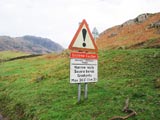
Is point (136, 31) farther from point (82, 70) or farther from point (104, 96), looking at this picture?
point (82, 70)

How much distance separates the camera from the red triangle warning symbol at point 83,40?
45.8 ft

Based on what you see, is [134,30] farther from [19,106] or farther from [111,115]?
[111,115]

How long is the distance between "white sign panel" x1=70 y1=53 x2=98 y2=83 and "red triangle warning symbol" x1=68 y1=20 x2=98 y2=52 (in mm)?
457

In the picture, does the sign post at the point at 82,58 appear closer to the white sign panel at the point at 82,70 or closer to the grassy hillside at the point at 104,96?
the white sign panel at the point at 82,70

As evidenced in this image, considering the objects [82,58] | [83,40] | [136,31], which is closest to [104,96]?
[82,58]

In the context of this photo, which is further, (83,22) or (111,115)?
(83,22)

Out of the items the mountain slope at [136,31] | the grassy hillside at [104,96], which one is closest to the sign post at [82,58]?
the grassy hillside at [104,96]

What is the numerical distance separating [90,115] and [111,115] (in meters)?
0.94

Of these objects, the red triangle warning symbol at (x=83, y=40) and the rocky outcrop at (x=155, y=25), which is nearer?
the red triangle warning symbol at (x=83, y=40)

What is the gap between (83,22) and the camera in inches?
564

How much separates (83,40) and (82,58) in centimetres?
86

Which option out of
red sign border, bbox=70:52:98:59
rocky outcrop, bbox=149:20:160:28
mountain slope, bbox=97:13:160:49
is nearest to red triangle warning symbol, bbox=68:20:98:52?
red sign border, bbox=70:52:98:59

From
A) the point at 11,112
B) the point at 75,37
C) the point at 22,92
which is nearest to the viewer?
the point at 75,37

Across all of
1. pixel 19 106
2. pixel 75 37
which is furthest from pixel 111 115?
pixel 19 106
